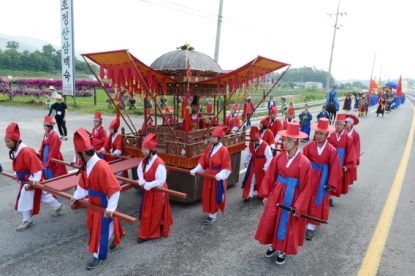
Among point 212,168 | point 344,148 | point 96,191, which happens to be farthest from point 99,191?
point 344,148

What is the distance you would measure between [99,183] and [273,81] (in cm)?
430

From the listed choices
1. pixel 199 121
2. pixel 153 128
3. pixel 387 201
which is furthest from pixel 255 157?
pixel 387 201

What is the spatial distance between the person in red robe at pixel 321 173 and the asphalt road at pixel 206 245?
40cm

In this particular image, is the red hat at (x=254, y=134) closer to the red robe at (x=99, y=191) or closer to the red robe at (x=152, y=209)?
the red robe at (x=152, y=209)

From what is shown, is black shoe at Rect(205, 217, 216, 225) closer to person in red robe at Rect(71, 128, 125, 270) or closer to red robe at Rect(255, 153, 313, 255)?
red robe at Rect(255, 153, 313, 255)

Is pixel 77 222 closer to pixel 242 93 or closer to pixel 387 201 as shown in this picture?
pixel 242 93

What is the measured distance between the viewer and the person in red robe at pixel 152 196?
13.2 ft

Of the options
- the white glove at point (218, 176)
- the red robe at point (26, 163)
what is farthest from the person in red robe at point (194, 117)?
the red robe at point (26, 163)

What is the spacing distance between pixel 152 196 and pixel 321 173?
2528mm

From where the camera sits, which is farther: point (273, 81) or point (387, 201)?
point (273, 81)

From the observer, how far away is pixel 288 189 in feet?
11.9

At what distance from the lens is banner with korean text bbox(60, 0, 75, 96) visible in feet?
49.6

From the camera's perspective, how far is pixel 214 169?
4.83 m

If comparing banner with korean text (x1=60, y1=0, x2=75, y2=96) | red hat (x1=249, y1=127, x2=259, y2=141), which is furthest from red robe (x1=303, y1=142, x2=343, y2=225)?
banner with korean text (x1=60, y1=0, x2=75, y2=96)
